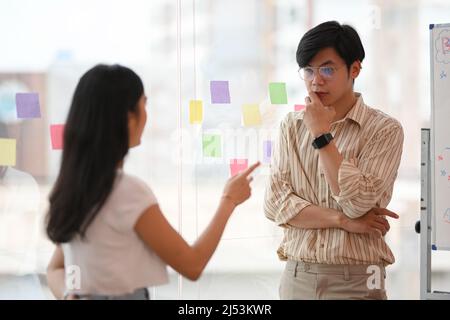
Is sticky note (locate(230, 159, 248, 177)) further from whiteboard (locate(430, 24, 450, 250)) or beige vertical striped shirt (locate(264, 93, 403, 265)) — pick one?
beige vertical striped shirt (locate(264, 93, 403, 265))

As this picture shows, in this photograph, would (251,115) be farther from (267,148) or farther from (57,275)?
(57,275)

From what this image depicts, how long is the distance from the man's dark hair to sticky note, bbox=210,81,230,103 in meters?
1.17

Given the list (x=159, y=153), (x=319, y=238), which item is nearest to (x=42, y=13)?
(x=159, y=153)

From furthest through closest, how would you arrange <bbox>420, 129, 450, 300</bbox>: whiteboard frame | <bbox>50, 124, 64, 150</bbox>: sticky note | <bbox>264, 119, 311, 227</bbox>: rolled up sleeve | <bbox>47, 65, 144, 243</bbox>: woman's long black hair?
<bbox>50, 124, 64, 150</bbox>: sticky note
<bbox>420, 129, 450, 300</bbox>: whiteboard frame
<bbox>264, 119, 311, 227</bbox>: rolled up sleeve
<bbox>47, 65, 144, 243</bbox>: woman's long black hair

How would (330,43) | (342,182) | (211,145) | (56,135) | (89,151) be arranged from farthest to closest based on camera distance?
(211,145) → (56,135) → (330,43) → (342,182) → (89,151)

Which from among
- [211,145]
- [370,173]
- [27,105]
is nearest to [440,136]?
[370,173]

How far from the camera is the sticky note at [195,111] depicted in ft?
11.3

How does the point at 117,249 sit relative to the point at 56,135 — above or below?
below

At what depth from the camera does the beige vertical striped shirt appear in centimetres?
216

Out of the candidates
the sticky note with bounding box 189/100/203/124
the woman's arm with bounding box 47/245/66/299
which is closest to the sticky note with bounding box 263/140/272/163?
the sticky note with bounding box 189/100/203/124

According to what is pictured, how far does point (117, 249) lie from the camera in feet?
5.55

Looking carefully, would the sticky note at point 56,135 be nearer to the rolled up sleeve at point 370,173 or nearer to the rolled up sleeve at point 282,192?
the rolled up sleeve at point 282,192

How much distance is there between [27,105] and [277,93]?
1.17 meters
